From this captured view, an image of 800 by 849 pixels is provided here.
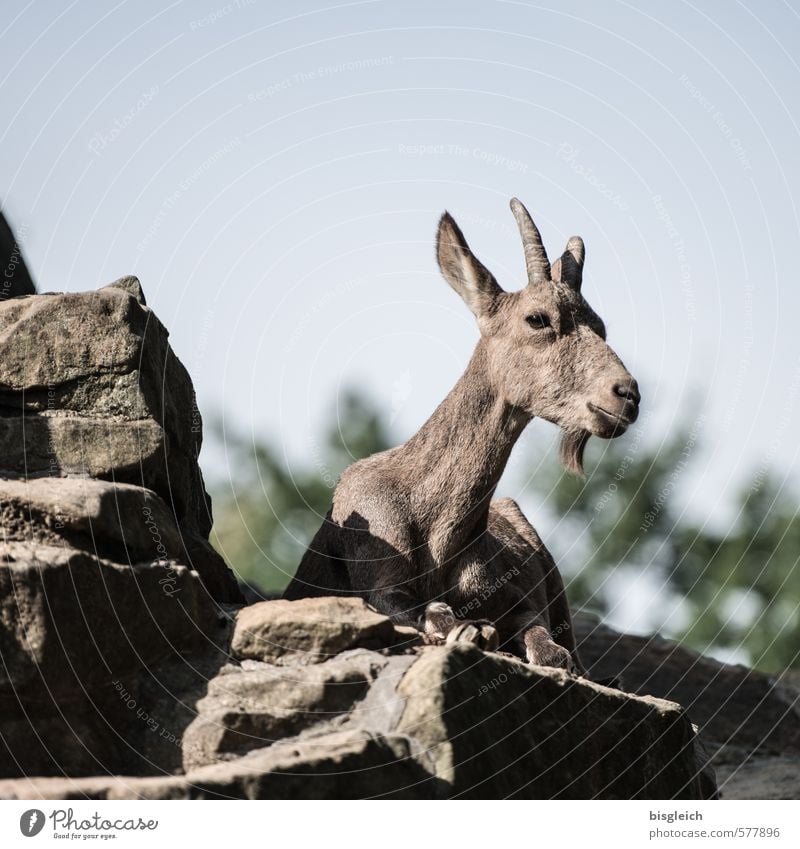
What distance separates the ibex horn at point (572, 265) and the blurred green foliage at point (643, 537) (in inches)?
623

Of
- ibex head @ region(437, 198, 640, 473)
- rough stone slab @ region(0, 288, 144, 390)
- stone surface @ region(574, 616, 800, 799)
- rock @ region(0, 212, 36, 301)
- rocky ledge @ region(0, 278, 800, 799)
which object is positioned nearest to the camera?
rocky ledge @ region(0, 278, 800, 799)

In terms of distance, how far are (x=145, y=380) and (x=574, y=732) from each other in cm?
424

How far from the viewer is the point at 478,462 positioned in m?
10.7

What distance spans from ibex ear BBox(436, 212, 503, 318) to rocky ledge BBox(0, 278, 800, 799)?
2.83m

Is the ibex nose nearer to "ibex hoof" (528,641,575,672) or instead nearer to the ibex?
the ibex

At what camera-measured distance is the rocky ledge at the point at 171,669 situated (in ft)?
25.4

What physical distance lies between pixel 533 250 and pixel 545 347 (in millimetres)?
1024

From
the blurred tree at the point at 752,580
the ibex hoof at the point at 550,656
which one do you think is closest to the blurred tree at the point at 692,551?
the blurred tree at the point at 752,580

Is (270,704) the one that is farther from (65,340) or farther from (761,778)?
(761,778)

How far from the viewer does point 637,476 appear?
29.1 m

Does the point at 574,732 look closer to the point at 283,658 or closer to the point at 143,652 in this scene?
the point at 283,658

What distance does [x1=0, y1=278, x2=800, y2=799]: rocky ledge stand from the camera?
7742mm

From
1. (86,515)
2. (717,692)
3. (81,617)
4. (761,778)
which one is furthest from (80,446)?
(717,692)

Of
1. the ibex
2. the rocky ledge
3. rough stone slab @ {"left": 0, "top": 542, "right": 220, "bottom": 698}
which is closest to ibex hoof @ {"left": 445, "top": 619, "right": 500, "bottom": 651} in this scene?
the rocky ledge
